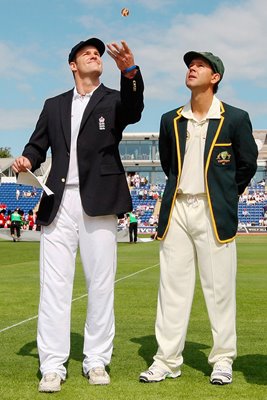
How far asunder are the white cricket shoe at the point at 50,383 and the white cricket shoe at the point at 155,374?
0.59 meters

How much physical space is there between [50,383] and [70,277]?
29.8 inches

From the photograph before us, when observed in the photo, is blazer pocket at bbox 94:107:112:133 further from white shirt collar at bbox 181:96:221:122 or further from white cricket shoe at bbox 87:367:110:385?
white cricket shoe at bbox 87:367:110:385

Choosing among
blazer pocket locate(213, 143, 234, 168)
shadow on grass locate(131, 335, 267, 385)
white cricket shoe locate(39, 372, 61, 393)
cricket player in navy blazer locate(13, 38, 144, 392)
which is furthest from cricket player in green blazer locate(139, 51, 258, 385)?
white cricket shoe locate(39, 372, 61, 393)

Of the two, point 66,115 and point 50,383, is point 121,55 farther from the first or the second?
point 50,383

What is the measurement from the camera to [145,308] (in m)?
8.84

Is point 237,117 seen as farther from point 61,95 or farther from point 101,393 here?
point 101,393

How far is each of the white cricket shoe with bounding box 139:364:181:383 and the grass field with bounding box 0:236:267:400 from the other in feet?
0.18

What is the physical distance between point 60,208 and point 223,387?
1633mm

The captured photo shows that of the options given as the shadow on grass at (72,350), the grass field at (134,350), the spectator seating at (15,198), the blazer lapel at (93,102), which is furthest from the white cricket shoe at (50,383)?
the spectator seating at (15,198)

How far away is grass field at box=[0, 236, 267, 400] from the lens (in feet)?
14.9

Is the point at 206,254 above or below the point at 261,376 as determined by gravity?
above

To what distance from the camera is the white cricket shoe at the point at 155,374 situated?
4.82 meters

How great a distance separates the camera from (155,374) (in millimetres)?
4871

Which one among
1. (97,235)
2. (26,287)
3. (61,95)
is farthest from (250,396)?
(26,287)
